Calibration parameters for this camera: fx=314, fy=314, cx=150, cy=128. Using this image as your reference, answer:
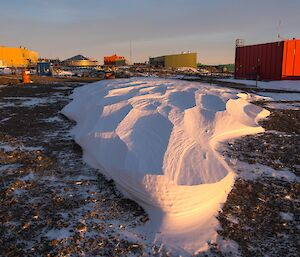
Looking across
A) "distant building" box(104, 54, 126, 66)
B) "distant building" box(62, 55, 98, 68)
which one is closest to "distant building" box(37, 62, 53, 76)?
"distant building" box(62, 55, 98, 68)

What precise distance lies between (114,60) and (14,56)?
2214 centimetres

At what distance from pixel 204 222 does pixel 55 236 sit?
5.13 feet

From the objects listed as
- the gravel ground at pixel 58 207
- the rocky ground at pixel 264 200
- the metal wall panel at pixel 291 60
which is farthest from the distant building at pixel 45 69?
the rocky ground at pixel 264 200

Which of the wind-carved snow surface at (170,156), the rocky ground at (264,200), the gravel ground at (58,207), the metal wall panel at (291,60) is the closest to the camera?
the gravel ground at (58,207)

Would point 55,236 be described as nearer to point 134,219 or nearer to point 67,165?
point 134,219

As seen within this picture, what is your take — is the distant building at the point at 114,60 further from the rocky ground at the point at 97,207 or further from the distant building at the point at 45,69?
the rocky ground at the point at 97,207

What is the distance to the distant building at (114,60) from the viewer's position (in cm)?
7294

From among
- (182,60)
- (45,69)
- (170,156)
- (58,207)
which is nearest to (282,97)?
(170,156)

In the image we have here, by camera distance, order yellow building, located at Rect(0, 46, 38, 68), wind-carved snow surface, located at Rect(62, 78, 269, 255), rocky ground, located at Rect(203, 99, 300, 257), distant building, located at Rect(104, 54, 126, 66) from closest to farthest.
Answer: rocky ground, located at Rect(203, 99, 300, 257)
wind-carved snow surface, located at Rect(62, 78, 269, 255)
yellow building, located at Rect(0, 46, 38, 68)
distant building, located at Rect(104, 54, 126, 66)

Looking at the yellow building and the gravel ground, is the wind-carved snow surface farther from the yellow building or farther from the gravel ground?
the yellow building

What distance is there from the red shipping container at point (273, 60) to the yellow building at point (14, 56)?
142 feet

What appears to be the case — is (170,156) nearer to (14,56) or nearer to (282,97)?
(282,97)

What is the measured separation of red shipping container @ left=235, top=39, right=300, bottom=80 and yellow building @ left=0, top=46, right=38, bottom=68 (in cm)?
4343

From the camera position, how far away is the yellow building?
192 ft
